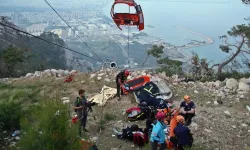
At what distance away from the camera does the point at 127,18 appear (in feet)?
42.8

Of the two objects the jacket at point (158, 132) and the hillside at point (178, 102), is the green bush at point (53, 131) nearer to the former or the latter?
the hillside at point (178, 102)

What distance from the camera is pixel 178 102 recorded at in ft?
38.2

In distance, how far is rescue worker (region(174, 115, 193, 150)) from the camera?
6.51 m

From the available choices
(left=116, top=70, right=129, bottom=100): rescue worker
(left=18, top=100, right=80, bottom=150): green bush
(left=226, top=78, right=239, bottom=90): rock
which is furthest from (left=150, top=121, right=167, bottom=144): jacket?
(left=226, top=78, right=239, bottom=90): rock

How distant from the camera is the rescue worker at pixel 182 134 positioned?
651cm

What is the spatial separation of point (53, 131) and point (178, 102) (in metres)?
7.54

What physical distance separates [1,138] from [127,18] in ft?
23.7

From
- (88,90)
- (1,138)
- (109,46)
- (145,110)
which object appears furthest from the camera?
(109,46)

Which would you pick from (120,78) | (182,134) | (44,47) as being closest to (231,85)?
(120,78)

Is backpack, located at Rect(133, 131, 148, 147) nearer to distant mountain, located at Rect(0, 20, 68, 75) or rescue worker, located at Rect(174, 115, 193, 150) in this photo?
rescue worker, located at Rect(174, 115, 193, 150)

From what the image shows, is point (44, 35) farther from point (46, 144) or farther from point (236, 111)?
point (46, 144)

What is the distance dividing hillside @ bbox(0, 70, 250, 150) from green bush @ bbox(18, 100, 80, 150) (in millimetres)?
1666

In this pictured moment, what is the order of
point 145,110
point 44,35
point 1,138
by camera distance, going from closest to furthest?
point 1,138 < point 145,110 < point 44,35

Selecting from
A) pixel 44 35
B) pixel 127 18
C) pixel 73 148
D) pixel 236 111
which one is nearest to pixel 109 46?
pixel 44 35
